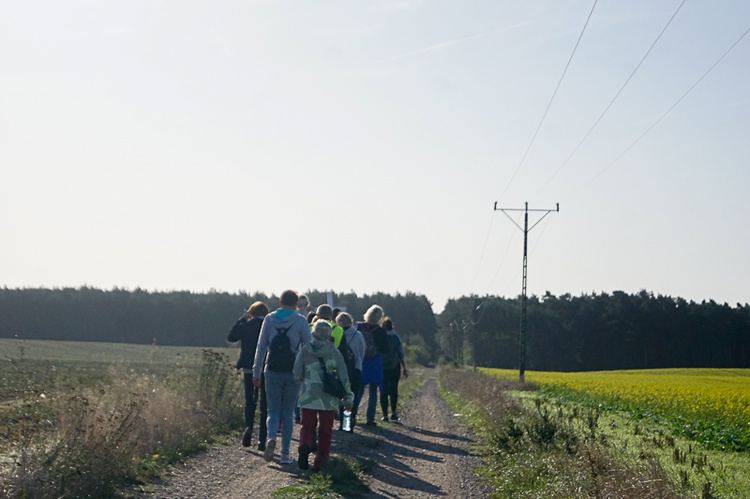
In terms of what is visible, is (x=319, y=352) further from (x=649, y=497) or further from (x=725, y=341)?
(x=725, y=341)

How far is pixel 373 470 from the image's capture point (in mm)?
11578

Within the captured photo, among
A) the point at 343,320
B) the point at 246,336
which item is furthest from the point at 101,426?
the point at 343,320

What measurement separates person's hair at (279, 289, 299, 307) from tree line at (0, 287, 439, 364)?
65.8m

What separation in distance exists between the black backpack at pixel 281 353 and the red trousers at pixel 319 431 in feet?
2.26

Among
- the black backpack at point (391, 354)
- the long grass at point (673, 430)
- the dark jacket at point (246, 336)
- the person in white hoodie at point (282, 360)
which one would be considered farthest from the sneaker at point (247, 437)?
the black backpack at point (391, 354)

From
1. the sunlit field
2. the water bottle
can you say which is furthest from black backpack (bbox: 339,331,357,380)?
the sunlit field

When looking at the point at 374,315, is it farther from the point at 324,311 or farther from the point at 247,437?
the point at 247,437

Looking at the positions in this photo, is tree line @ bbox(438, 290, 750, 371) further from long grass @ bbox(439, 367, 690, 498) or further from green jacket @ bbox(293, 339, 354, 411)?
green jacket @ bbox(293, 339, 354, 411)

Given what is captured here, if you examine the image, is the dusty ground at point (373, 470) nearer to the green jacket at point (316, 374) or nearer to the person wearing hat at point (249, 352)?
the person wearing hat at point (249, 352)

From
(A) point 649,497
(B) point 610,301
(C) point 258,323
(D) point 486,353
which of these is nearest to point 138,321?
(D) point 486,353

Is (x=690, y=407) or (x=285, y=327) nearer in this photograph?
(x=285, y=327)

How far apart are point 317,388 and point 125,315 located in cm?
8355

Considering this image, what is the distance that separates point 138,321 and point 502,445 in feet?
272

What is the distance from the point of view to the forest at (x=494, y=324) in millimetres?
87188
